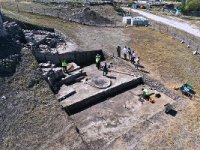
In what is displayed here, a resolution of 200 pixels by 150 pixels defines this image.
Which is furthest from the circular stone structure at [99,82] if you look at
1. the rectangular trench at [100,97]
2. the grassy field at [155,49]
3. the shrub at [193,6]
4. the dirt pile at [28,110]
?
the shrub at [193,6]

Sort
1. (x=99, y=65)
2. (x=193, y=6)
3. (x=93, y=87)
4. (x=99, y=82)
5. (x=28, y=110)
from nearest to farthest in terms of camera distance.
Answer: (x=28, y=110)
(x=93, y=87)
(x=99, y=82)
(x=99, y=65)
(x=193, y=6)

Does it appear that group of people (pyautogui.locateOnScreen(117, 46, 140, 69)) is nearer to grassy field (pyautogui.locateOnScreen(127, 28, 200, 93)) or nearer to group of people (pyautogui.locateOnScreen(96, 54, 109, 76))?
grassy field (pyautogui.locateOnScreen(127, 28, 200, 93))

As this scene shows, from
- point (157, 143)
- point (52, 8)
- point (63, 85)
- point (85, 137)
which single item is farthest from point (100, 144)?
point (52, 8)

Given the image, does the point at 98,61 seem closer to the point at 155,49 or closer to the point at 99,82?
the point at 99,82

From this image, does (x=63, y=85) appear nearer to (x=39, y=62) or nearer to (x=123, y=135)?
(x=39, y=62)

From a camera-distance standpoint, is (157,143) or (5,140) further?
(157,143)

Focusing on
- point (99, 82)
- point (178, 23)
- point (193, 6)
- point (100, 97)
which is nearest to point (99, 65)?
point (99, 82)

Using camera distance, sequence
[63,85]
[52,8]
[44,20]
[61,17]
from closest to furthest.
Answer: [63,85]
[44,20]
[61,17]
[52,8]

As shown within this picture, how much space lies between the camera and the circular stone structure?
30.9 metres

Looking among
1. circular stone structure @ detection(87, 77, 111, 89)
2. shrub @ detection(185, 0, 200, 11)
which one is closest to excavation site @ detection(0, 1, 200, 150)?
circular stone structure @ detection(87, 77, 111, 89)

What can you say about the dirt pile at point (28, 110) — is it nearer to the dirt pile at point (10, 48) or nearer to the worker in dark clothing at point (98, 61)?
the dirt pile at point (10, 48)

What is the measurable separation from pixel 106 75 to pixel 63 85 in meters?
4.86

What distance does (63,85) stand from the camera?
30.8 metres

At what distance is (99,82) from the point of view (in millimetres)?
31625
